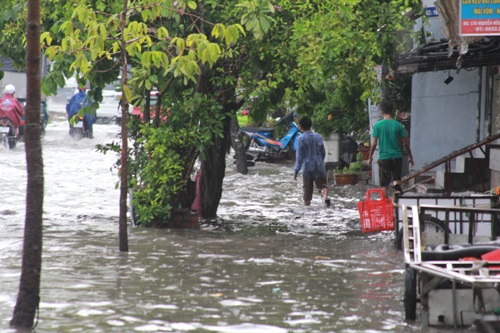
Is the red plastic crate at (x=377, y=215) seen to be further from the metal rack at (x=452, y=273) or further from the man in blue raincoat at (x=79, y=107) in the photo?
the man in blue raincoat at (x=79, y=107)

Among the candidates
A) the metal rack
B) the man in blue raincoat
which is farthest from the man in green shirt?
the man in blue raincoat

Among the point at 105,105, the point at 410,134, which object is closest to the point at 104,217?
the point at 410,134

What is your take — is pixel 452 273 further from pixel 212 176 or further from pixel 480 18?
pixel 212 176

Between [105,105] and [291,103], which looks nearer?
[291,103]

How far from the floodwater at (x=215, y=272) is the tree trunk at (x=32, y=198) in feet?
0.78

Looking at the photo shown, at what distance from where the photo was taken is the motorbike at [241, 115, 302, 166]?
2778 centimetres

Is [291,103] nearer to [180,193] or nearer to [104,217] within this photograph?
[180,193]

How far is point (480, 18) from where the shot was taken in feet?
35.8

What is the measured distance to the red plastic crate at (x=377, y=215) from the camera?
12.4m

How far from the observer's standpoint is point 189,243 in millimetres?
12234

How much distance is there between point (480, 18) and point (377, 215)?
9.74 ft

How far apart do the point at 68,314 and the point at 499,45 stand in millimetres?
8592

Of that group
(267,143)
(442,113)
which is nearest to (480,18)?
(442,113)

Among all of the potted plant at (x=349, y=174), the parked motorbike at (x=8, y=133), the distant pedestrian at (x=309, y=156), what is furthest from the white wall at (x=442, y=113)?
the parked motorbike at (x=8, y=133)
